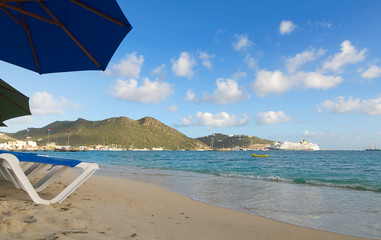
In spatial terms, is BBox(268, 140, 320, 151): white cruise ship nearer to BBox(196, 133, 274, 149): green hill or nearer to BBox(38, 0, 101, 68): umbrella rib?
BBox(196, 133, 274, 149): green hill

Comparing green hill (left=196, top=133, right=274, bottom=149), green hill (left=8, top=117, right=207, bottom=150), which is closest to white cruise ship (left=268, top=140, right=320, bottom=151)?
green hill (left=196, top=133, right=274, bottom=149)

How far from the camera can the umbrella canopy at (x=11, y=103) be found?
5.73 metres

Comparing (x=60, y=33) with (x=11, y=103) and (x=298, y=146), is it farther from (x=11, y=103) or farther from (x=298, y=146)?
(x=298, y=146)

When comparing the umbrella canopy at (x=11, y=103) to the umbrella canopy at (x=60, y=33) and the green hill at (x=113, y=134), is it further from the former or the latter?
the green hill at (x=113, y=134)

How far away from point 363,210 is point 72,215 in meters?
6.13

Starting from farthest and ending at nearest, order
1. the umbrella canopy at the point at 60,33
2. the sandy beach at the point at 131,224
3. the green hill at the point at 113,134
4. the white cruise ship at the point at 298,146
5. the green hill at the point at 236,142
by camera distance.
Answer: the green hill at the point at 236,142
the white cruise ship at the point at 298,146
the green hill at the point at 113,134
the umbrella canopy at the point at 60,33
the sandy beach at the point at 131,224

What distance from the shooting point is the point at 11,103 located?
20.4 ft

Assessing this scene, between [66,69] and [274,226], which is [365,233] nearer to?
[274,226]

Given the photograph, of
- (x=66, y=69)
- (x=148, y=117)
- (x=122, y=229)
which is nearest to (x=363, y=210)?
(x=122, y=229)

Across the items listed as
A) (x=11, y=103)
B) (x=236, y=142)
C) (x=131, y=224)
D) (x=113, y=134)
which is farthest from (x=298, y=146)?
(x=131, y=224)

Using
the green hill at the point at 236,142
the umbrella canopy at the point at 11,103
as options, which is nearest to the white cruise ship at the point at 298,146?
the green hill at the point at 236,142

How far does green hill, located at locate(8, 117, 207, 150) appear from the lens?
106m

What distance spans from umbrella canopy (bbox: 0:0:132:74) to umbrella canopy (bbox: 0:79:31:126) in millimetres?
1704

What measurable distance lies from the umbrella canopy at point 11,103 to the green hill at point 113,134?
4023 inches
